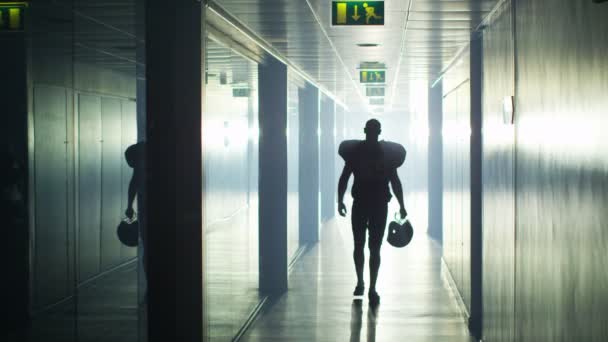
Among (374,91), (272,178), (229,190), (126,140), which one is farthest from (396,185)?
(374,91)

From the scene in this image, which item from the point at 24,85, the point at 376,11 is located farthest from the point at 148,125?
the point at 376,11

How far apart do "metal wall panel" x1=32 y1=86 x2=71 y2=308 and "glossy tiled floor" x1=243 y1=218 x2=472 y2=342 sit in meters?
4.04

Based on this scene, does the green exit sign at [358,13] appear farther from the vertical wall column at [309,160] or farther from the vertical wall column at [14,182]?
the vertical wall column at [309,160]

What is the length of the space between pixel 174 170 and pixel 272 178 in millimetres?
4668

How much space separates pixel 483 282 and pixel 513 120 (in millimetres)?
2422

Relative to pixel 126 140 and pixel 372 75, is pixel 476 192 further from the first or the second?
pixel 372 75

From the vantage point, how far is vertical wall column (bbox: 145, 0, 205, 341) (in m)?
5.41

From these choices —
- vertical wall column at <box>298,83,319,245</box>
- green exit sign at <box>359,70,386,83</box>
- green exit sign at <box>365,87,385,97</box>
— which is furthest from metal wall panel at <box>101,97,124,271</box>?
green exit sign at <box>365,87,385,97</box>

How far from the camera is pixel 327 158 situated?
69.2ft

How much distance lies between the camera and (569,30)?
3.62 metres

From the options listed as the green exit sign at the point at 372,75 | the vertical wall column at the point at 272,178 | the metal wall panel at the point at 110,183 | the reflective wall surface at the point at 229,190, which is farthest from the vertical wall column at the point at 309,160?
the metal wall panel at the point at 110,183

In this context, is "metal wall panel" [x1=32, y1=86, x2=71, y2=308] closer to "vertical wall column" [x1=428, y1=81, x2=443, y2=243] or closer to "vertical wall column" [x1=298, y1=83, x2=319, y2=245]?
"vertical wall column" [x1=298, y1=83, x2=319, y2=245]

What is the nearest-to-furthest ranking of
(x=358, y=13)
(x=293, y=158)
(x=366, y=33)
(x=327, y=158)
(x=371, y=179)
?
(x=358, y=13) < (x=366, y=33) < (x=371, y=179) < (x=293, y=158) < (x=327, y=158)

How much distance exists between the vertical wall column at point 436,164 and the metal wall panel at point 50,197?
13323 millimetres
